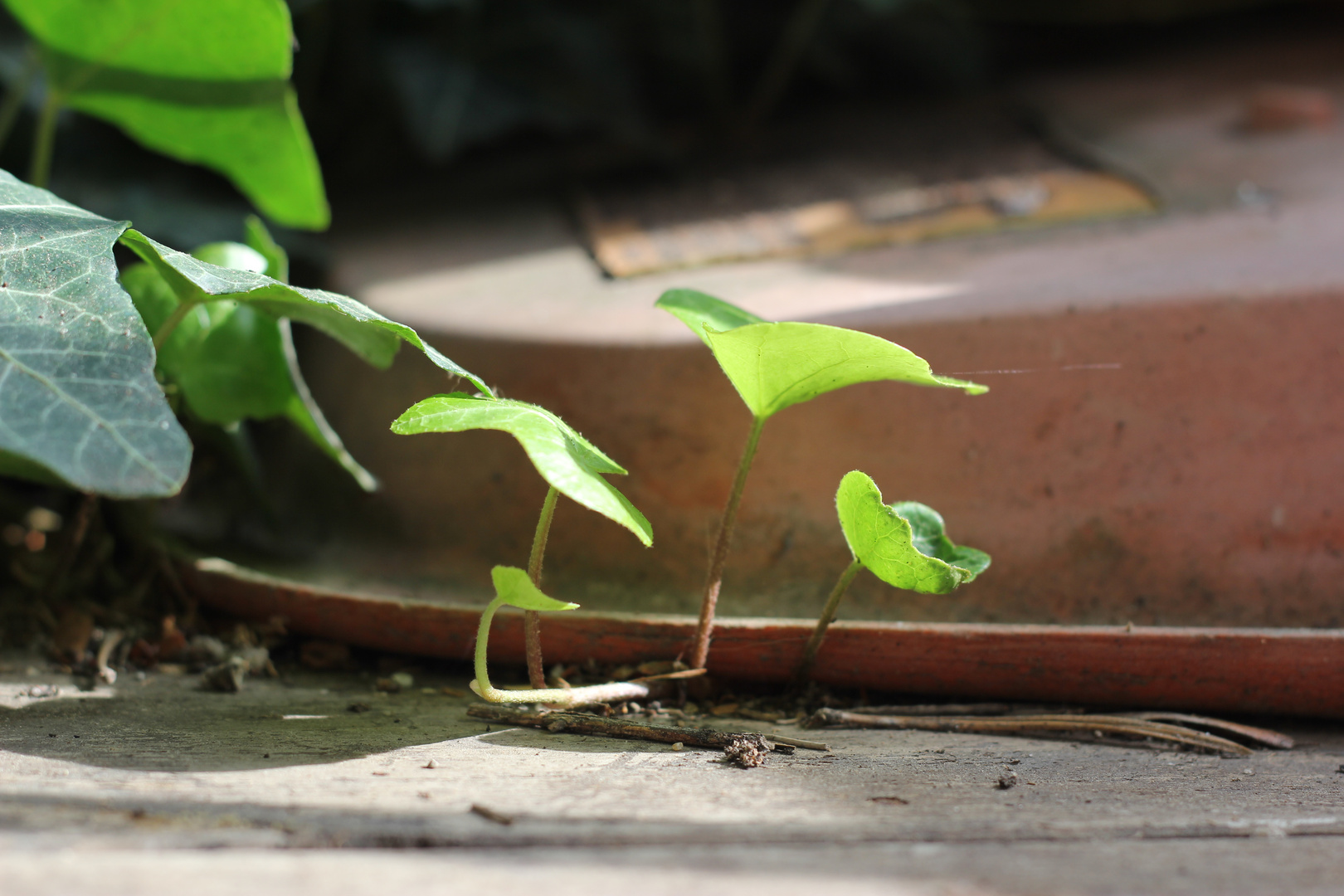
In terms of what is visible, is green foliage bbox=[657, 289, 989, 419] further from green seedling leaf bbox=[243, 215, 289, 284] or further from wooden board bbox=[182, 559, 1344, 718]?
green seedling leaf bbox=[243, 215, 289, 284]

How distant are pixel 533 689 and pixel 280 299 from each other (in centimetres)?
36

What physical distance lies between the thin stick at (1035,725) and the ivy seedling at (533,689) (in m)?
0.17

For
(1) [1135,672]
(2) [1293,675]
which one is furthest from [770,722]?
(2) [1293,675]

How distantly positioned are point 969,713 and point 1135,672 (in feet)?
0.48

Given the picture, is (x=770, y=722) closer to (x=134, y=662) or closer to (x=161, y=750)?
(x=161, y=750)

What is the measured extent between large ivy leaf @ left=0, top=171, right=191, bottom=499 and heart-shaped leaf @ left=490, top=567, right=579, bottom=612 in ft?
0.66

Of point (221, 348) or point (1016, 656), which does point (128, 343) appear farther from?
point (1016, 656)

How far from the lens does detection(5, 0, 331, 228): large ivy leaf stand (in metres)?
1.08

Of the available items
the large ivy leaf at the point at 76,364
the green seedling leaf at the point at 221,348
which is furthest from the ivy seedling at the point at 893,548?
the green seedling leaf at the point at 221,348

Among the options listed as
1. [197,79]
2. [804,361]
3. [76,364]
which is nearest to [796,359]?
[804,361]

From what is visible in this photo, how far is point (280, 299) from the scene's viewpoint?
0.78 m

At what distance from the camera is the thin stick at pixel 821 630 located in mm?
852

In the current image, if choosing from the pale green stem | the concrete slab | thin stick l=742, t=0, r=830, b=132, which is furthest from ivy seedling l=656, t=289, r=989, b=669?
thin stick l=742, t=0, r=830, b=132

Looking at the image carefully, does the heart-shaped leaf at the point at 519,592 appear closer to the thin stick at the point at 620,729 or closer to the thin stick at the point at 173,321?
Result: the thin stick at the point at 620,729
